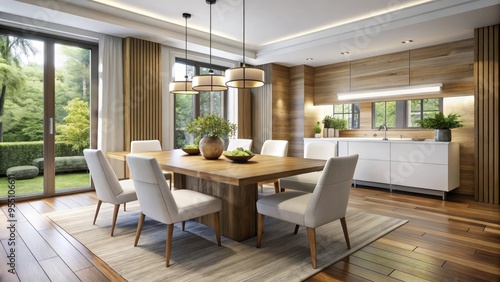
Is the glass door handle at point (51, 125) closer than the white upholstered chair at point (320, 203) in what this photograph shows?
No

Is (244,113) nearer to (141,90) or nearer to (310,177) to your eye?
(141,90)

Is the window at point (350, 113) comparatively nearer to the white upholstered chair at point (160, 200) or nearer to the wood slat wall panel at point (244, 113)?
the wood slat wall panel at point (244, 113)

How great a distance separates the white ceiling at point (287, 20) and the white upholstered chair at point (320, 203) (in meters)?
2.59

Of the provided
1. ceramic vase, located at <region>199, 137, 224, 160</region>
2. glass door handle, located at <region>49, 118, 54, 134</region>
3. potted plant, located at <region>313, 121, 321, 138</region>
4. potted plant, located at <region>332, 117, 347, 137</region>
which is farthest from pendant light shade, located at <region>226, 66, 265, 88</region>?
potted plant, located at <region>332, 117, 347, 137</region>

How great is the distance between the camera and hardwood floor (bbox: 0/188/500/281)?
2072 mm

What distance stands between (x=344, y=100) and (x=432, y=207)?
265 centimetres

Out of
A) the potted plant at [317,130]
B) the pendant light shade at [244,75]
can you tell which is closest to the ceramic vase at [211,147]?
the pendant light shade at [244,75]

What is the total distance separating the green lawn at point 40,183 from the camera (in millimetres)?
4059

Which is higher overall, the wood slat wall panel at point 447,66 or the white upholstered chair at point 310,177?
the wood slat wall panel at point 447,66

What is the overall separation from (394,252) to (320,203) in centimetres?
89

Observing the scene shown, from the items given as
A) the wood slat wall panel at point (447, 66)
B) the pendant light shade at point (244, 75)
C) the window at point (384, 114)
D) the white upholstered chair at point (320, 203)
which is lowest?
the white upholstered chair at point (320, 203)

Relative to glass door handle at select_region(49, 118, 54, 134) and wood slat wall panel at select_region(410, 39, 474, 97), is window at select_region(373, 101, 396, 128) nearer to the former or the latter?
Result: wood slat wall panel at select_region(410, 39, 474, 97)

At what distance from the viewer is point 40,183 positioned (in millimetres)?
4352

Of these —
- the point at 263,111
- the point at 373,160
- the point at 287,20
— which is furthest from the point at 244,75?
the point at 263,111
